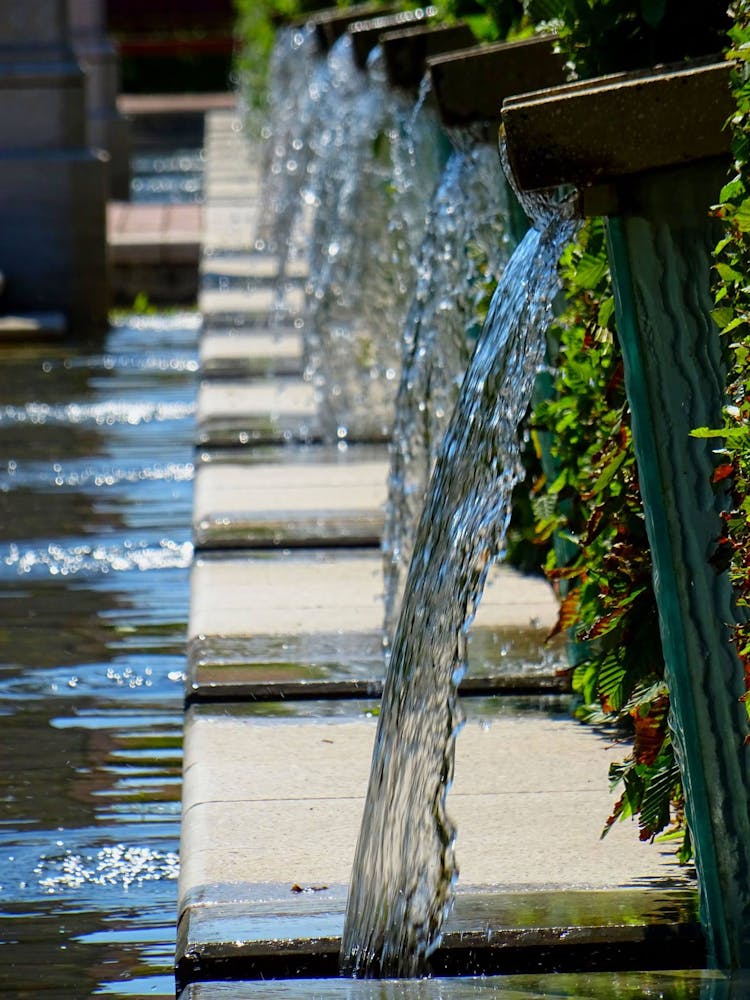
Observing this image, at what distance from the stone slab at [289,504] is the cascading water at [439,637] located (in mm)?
2202

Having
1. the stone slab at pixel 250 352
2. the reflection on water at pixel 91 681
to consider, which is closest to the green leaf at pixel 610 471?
the reflection on water at pixel 91 681

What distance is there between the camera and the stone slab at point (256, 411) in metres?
6.79

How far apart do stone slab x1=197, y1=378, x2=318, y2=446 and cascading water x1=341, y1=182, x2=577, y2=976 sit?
3.53m

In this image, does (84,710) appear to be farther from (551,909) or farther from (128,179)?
(128,179)

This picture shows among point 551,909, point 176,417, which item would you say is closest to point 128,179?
point 176,417

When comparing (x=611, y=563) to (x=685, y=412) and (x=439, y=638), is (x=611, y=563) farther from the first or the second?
(x=685, y=412)

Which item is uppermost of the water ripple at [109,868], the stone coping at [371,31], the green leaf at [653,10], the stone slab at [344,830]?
the stone coping at [371,31]

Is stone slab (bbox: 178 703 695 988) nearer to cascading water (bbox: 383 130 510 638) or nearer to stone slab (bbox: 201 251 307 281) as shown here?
cascading water (bbox: 383 130 510 638)

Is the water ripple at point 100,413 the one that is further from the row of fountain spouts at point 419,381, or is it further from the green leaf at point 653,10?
the green leaf at point 653,10

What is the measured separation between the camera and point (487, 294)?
4852 mm

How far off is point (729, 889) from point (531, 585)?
225 centimetres

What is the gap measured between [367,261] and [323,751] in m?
4.05

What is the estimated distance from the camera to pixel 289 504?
585 cm

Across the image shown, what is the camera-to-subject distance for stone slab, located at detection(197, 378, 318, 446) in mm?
6793
